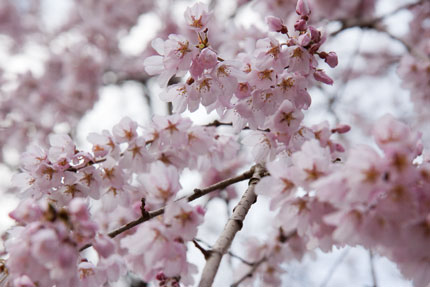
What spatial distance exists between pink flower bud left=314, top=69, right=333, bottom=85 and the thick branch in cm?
47

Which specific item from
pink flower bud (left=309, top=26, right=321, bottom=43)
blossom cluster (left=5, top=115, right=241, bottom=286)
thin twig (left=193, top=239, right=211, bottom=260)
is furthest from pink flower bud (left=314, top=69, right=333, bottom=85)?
thin twig (left=193, top=239, right=211, bottom=260)

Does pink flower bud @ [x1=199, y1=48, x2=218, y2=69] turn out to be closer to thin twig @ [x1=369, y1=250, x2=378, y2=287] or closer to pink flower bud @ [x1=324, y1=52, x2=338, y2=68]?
pink flower bud @ [x1=324, y1=52, x2=338, y2=68]

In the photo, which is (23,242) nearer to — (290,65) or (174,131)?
(174,131)

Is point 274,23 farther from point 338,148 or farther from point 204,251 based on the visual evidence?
point 204,251

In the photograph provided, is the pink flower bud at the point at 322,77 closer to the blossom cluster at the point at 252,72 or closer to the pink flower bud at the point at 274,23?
the blossom cluster at the point at 252,72

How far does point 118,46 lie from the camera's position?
6.70 metres

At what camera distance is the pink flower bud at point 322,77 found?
66.3 inches

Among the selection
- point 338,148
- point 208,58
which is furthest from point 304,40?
point 338,148

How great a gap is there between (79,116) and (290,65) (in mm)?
4279


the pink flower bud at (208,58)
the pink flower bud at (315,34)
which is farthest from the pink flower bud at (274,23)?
the pink flower bud at (208,58)

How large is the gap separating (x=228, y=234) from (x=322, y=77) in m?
0.75

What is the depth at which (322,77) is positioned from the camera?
168cm

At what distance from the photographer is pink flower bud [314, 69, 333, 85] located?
5.52 feet

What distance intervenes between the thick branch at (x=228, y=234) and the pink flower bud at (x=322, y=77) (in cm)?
47
